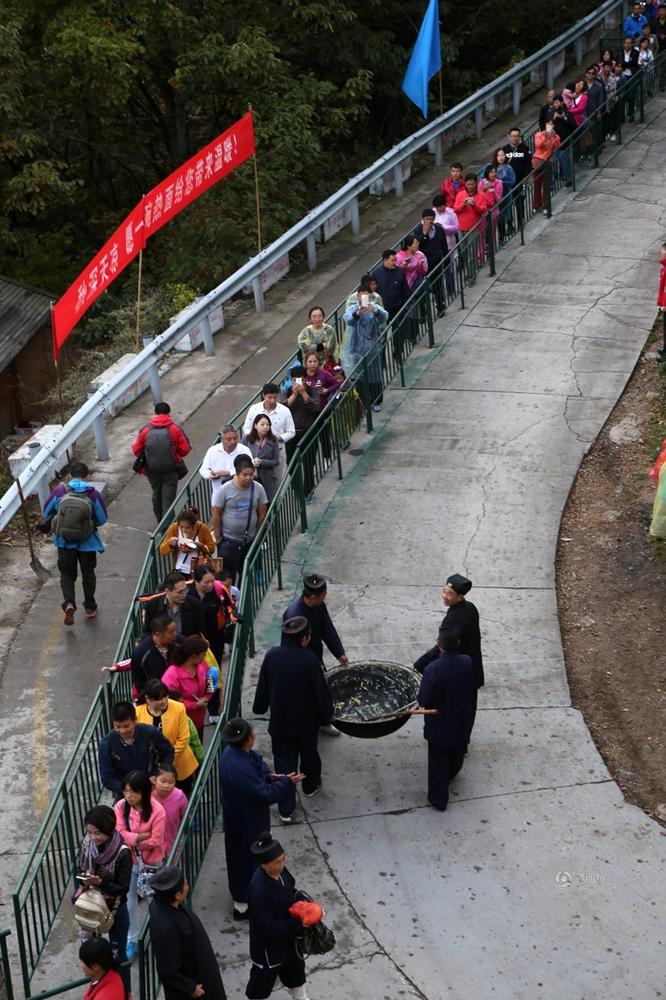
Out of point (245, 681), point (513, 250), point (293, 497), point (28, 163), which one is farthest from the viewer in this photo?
point (28, 163)

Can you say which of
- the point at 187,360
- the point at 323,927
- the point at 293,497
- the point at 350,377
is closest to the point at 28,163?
the point at 187,360

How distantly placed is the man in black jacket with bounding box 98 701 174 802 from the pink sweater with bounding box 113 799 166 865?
36 cm

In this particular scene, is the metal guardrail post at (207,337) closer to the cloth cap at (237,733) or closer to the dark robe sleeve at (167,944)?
the cloth cap at (237,733)

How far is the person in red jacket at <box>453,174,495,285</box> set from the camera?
1897cm

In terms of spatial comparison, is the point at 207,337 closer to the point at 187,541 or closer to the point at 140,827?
the point at 187,541

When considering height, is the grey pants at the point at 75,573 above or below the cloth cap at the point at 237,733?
below

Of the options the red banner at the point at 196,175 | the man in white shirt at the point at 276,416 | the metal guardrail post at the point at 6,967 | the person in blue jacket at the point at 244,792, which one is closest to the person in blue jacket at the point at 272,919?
the person in blue jacket at the point at 244,792

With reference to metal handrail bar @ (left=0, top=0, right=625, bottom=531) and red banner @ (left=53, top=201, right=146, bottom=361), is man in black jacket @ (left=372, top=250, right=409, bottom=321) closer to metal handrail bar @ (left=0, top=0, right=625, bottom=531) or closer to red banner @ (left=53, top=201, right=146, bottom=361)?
metal handrail bar @ (left=0, top=0, right=625, bottom=531)

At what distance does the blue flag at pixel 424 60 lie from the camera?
22219mm

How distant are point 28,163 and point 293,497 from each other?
486 inches

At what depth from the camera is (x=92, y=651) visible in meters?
12.8

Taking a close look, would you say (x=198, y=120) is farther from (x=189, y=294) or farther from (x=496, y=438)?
(x=496, y=438)

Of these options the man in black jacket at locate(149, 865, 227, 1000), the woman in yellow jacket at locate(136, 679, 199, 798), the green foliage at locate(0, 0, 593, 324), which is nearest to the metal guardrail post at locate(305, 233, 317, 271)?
the green foliage at locate(0, 0, 593, 324)

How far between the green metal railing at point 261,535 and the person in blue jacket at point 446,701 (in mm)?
1494
